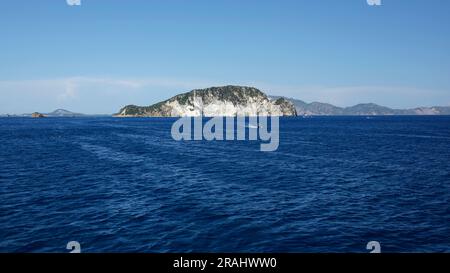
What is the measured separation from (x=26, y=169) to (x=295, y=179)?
1802 inches

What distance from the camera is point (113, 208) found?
120 feet

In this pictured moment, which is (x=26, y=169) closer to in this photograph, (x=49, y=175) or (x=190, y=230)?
(x=49, y=175)

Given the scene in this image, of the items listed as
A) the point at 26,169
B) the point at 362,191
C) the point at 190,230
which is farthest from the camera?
the point at 26,169

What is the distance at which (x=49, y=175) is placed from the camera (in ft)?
182

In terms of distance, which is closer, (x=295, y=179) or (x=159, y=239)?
(x=159, y=239)
